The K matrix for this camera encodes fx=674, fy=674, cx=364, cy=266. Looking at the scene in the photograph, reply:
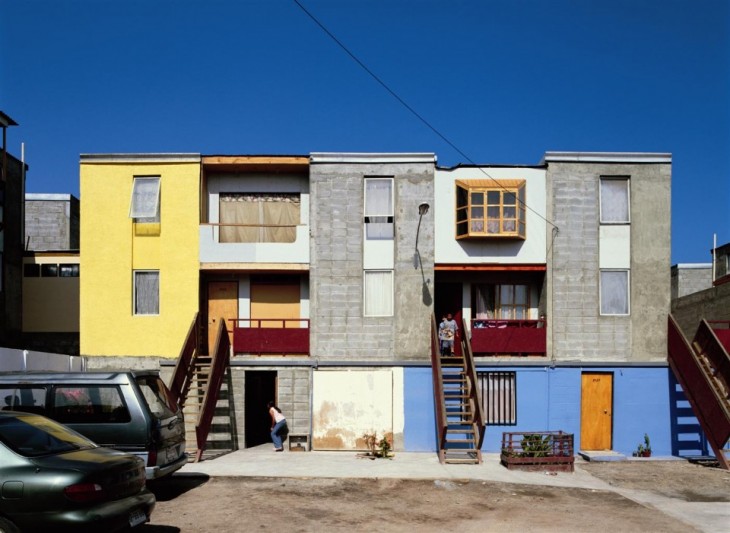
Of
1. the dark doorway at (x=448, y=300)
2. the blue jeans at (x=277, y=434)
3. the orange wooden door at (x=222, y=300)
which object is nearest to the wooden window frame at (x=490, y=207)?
the dark doorway at (x=448, y=300)

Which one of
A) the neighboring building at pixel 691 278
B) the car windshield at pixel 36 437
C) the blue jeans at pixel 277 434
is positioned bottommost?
the blue jeans at pixel 277 434

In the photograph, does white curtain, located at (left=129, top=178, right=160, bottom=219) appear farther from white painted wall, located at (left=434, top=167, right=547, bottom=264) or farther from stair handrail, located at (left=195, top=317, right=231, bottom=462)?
white painted wall, located at (left=434, top=167, right=547, bottom=264)

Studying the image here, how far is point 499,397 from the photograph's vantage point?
19078 mm

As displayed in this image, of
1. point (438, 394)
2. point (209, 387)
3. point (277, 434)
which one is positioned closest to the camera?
point (209, 387)

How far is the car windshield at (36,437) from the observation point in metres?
7.45

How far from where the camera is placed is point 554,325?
1939cm

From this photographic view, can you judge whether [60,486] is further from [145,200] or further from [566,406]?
[566,406]

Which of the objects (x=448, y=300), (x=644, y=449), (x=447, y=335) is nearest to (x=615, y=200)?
(x=448, y=300)

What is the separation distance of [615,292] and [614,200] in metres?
2.69

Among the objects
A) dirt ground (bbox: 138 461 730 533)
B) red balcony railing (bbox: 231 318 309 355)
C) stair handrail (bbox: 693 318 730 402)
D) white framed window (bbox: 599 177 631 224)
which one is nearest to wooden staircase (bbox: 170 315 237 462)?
red balcony railing (bbox: 231 318 309 355)

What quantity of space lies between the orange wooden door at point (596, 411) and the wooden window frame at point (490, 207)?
4.56 metres

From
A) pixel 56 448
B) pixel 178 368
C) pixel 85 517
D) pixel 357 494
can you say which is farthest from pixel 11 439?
pixel 178 368

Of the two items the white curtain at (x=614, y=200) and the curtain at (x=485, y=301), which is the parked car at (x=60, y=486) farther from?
the white curtain at (x=614, y=200)

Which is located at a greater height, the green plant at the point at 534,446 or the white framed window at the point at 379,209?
the white framed window at the point at 379,209
